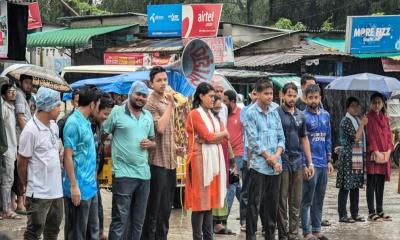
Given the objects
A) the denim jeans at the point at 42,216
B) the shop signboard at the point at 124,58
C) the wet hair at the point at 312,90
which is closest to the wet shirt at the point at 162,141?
the denim jeans at the point at 42,216

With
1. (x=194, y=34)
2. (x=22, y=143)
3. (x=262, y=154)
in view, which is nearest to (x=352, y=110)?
(x=262, y=154)

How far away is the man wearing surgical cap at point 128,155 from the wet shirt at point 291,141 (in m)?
1.93

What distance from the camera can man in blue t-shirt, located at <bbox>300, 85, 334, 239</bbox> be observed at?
9070 mm

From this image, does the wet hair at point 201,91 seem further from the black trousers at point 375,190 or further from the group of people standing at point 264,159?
the black trousers at point 375,190

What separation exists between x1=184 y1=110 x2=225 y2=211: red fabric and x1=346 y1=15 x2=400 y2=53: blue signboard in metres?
12.9

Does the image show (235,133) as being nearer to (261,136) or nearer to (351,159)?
(261,136)

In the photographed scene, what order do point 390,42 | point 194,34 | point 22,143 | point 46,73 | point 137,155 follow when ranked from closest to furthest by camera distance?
1. point 22,143
2. point 137,155
3. point 46,73
4. point 390,42
5. point 194,34

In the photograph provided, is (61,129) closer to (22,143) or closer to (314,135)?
(22,143)

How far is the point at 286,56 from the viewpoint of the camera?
71.7 feet

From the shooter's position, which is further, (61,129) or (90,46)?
(90,46)

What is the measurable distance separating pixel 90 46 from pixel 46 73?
14.6 meters

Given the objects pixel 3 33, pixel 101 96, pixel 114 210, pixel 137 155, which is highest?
pixel 3 33

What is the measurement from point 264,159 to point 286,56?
46.1ft

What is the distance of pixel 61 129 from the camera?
689 centimetres
